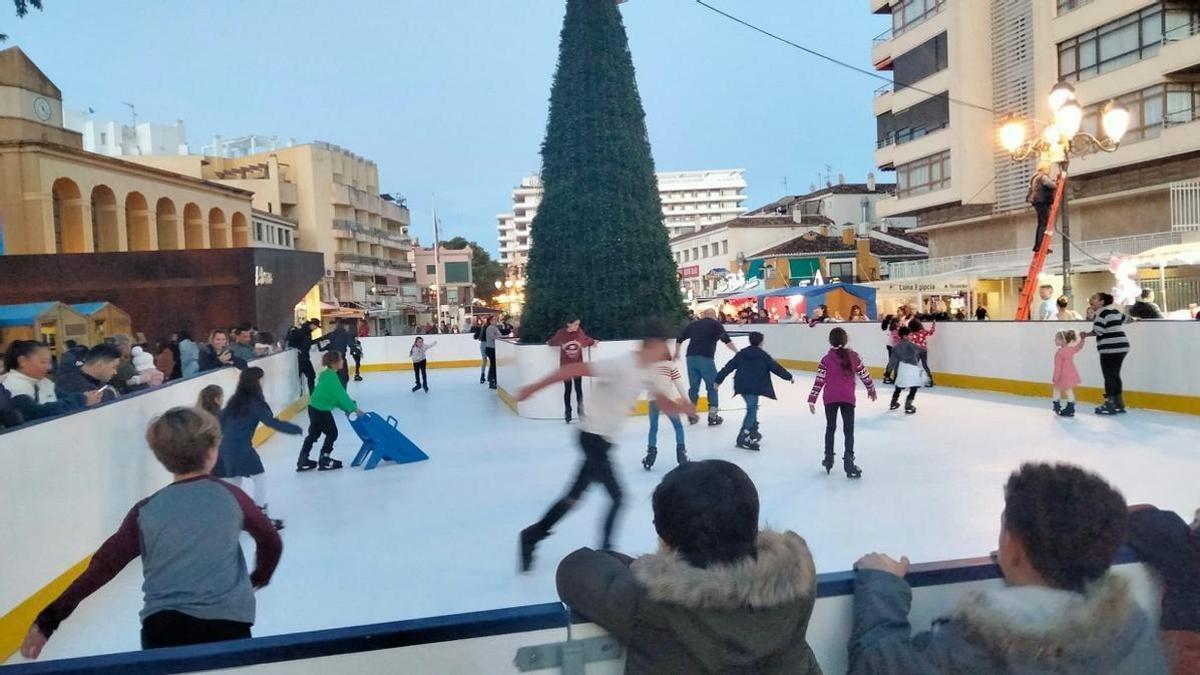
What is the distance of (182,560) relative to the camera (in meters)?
2.36

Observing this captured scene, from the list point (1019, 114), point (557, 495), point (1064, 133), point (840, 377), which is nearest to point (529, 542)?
point (557, 495)

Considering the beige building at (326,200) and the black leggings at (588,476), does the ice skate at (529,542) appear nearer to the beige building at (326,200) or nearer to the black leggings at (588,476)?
the black leggings at (588,476)

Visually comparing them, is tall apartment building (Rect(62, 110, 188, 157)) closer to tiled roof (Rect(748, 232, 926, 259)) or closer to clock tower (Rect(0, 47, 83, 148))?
clock tower (Rect(0, 47, 83, 148))

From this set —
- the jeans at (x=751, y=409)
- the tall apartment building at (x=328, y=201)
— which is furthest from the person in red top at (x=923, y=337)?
the tall apartment building at (x=328, y=201)

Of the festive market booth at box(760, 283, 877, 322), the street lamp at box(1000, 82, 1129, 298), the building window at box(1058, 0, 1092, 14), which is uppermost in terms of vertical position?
the building window at box(1058, 0, 1092, 14)

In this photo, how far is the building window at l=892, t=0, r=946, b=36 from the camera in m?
32.2

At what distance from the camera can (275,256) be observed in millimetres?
18641

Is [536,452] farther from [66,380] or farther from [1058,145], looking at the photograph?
[1058,145]

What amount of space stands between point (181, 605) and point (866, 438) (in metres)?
8.85

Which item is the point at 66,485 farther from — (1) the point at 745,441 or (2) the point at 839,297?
(2) the point at 839,297

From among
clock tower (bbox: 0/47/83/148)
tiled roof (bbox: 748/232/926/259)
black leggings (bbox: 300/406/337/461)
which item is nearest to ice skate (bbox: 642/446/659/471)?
black leggings (bbox: 300/406/337/461)

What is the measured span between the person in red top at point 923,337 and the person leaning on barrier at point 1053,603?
11259 mm

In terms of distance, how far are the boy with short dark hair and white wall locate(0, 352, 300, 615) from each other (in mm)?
2405

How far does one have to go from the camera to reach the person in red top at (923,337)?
1339cm
